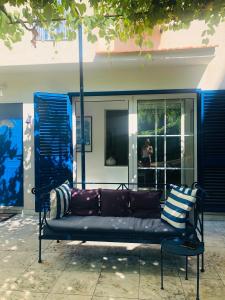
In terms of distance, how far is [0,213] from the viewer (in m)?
6.45

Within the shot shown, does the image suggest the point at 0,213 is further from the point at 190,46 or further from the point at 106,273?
the point at 190,46

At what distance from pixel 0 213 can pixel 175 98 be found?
4.46 m

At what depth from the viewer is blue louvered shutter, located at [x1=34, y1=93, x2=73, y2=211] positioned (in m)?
5.88

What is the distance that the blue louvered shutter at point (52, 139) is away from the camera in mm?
5875

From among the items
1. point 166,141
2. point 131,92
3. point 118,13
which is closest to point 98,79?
point 131,92

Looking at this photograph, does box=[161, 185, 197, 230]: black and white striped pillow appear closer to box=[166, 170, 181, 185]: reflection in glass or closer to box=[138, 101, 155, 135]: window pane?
box=[166, 170, 181, 185]: reflection in glass

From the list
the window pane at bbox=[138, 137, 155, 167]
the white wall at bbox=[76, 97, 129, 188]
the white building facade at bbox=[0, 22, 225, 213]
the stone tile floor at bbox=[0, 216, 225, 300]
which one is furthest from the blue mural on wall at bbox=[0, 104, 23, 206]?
the window pane at bbox=[138, 137, 155, 167]

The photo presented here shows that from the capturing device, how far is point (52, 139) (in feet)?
19.8

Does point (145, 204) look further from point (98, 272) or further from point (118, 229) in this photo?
point (98, 272)

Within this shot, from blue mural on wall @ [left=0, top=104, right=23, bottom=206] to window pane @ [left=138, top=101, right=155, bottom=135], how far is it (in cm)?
259

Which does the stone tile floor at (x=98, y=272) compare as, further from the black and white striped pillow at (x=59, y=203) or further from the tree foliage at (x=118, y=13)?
Result: the tree foliage at (x=118, y=13)

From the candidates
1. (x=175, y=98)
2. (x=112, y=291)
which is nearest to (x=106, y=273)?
(x=112, y=291)

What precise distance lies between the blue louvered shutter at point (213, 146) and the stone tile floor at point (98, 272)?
4.14 feet

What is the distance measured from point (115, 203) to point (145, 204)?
1.40ft
